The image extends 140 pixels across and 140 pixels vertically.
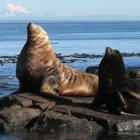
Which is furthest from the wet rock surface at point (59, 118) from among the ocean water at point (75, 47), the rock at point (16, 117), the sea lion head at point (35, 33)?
the sea lion head at point (35, 33)

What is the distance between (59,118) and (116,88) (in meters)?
1.41

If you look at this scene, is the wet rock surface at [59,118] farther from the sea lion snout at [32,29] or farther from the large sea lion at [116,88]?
the sea lion snout at [32,29]

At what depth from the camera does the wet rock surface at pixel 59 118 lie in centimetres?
943

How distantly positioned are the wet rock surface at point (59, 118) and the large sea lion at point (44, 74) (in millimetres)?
1268

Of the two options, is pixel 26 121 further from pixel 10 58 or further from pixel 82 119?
Result: pixel 10 58

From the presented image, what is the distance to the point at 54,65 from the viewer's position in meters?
12.3

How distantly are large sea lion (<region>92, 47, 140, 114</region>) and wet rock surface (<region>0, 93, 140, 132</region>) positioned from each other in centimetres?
21

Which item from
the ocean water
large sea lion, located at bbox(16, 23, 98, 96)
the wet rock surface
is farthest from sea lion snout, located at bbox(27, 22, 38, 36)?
the ocean water

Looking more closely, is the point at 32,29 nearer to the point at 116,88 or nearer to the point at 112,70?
the point at 112,70

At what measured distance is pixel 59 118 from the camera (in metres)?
9.55

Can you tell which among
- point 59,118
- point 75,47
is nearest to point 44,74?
point 59,118

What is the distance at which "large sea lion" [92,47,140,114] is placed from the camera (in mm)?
10062

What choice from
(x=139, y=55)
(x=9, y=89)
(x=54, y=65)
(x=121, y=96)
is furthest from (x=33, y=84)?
(x=139, y=55)

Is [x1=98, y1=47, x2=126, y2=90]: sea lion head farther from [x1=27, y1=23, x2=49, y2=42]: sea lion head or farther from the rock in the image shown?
[x1=27, y1=23, x2=49, y2=42]: sea lion head
